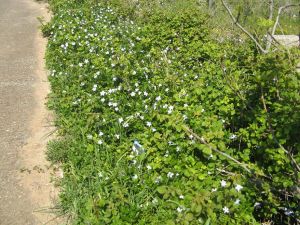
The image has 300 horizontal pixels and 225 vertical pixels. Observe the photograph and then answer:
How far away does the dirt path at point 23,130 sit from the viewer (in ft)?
12.7

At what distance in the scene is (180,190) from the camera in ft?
10.5

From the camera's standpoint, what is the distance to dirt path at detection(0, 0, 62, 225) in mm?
3877

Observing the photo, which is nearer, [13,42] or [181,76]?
[181,76]

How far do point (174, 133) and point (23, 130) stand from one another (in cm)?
231

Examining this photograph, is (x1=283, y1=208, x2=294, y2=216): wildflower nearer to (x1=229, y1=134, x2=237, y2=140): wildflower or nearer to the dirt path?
(x1=229, y1=134, x2=237, y2=140): wildflower

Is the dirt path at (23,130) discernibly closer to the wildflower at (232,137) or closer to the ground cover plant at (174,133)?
the ground cover plant at (174,133)

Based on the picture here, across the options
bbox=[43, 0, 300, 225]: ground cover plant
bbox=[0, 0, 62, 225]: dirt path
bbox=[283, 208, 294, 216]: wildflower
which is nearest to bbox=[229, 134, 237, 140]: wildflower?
bbox=[43, 0, 300, 225]: ground cover plant

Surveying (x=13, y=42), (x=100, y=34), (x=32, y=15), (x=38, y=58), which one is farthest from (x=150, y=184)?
(x=32, y=15)

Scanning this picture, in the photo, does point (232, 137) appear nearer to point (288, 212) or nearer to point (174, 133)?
point (174, 133)

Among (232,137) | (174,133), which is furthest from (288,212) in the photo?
(174,133)

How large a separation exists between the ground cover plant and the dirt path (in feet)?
0.78

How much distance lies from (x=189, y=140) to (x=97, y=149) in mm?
1070

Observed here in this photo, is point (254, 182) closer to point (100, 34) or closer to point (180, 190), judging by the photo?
point (180, 190)

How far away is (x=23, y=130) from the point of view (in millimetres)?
5133
